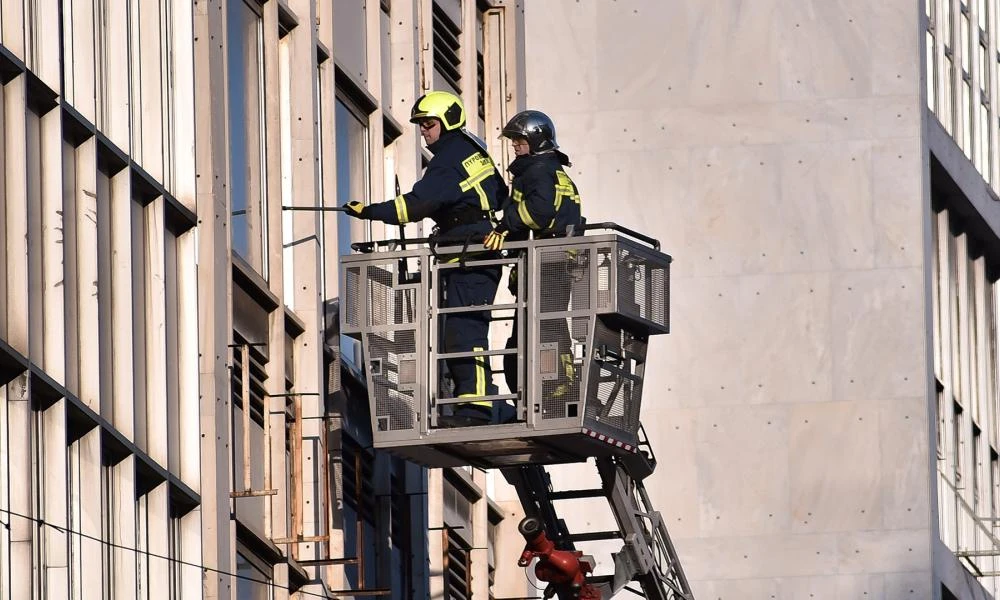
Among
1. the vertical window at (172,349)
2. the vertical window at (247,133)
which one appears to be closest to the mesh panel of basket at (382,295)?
the vertical window at (172,349)

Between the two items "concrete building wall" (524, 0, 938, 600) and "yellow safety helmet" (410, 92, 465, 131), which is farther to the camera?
"concrete building wall" (524, 0, 938, 600)

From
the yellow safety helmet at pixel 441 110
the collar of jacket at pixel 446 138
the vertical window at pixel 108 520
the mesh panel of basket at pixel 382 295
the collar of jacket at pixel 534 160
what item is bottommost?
the vertical window at pixel 108 520

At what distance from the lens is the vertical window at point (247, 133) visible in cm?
2519

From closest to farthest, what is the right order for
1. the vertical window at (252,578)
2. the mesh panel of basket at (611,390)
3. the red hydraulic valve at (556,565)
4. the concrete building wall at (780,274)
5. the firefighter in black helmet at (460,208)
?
the mesh panel of basket at (611,390) < the firefighter in black helmet at (460,208) < the red hydraulic valve at (556,565) < the vertical window at (252,578) < the concrete building wall at (780,274)

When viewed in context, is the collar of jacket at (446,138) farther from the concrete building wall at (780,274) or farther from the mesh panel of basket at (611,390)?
the concrete building wall at (780,274)

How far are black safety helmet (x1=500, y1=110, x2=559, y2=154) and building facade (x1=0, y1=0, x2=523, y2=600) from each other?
2.91 metres

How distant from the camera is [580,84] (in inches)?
1497

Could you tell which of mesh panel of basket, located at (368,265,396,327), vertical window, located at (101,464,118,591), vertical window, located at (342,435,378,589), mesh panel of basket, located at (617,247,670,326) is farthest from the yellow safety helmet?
vertical window, located at (342,435,378,589)

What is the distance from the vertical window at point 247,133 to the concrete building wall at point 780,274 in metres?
11.9

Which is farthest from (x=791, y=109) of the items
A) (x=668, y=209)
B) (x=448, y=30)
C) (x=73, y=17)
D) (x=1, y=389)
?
(x=1, y=389)

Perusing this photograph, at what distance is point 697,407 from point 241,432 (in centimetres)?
1358

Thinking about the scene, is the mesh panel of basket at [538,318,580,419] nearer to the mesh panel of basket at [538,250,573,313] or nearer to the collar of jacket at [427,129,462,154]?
the mesh panel of basket at [538,250,573,313]

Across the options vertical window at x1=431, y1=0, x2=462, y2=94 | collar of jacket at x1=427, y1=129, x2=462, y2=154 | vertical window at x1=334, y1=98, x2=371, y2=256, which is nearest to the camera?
collar of jacket at x1=427, y1=129, x2=462, y2=154

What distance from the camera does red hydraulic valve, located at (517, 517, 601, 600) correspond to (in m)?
23.8
